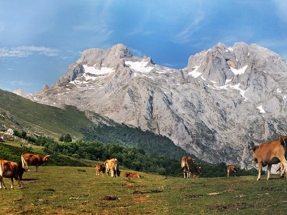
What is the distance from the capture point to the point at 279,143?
84.2 ft

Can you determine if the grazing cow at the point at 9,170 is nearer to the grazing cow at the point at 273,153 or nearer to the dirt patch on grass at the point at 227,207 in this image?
the dirt patch on grass at the point at 227,207

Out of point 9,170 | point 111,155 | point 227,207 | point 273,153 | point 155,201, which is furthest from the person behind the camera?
point 111,155

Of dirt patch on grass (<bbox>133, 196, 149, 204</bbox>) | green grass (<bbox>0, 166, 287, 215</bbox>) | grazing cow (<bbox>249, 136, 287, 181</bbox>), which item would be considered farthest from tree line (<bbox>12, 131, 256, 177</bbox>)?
dirt patch on grass (<bbox>133, 196, 149, 204</bbox>)

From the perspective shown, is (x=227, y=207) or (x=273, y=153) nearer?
(x=227, y=207)

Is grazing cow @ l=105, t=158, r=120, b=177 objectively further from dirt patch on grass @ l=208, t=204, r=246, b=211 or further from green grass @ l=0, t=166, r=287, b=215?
dirt patch on grass @ l=208, t=204, r=246, b=211

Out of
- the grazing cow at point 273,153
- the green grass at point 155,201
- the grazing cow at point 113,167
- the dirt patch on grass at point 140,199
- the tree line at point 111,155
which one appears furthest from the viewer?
the tree line at point 111,155

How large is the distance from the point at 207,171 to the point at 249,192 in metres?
136

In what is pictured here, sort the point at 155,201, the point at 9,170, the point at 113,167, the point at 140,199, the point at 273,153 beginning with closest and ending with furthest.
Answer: the point at 155,201 < the point at 140,199 < the point at 273,153 < the point at 9,170 < the point at 113,167

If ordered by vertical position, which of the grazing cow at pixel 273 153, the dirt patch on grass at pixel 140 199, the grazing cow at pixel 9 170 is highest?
the grazing cow at pixel 273 153

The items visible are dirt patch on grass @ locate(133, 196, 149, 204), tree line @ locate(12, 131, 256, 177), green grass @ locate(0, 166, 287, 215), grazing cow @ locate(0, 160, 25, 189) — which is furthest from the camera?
tree line @ locate(12, 131, 256, 177)

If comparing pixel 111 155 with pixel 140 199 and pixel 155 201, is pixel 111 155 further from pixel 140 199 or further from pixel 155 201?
pixel 155 201

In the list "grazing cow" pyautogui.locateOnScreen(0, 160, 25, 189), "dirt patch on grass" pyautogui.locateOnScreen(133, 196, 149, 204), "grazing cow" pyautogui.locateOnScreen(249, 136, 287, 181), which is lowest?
"dirt patch on grass" pyautogui.locateOnScreen(133, 196, 149, 204)

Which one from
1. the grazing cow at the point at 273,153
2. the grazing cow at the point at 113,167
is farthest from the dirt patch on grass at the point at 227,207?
the grazing cow at the point at 113,167

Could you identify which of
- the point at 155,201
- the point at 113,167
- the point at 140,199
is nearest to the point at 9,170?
the point at 140,199
